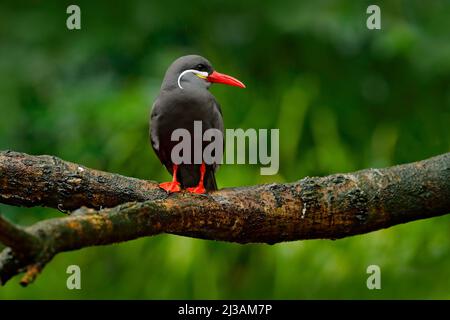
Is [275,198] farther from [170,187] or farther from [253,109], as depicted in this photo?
[253,109]

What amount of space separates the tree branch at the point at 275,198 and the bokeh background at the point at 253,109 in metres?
2.39

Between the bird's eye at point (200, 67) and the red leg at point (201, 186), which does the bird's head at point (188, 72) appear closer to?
the bird's eye at point (200, 67)

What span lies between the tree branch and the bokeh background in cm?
239

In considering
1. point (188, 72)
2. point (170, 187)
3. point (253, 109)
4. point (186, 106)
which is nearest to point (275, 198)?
point (170, 187)

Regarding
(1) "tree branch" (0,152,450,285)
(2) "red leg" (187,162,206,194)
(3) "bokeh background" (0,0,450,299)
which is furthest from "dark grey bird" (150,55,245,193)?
(3) "bokeh background" (0,0,450,299)

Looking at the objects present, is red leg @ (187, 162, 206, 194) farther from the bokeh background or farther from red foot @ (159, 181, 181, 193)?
the bokeh background

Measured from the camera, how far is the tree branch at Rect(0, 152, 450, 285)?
3291 millimetres

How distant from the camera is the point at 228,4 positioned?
645 cm

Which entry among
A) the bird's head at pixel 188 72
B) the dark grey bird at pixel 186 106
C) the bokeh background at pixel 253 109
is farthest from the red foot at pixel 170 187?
the bokeh background at pixel 253 109

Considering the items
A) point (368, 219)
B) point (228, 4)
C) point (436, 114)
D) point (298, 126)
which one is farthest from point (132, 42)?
point (368, 219)

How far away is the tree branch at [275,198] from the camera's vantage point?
3291 mm

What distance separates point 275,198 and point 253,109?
2.91 m

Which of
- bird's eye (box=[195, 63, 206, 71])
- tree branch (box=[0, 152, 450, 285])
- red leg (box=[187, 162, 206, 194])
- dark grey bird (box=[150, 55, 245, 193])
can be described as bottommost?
tree branch (box=[0, 152, 450, 285])
